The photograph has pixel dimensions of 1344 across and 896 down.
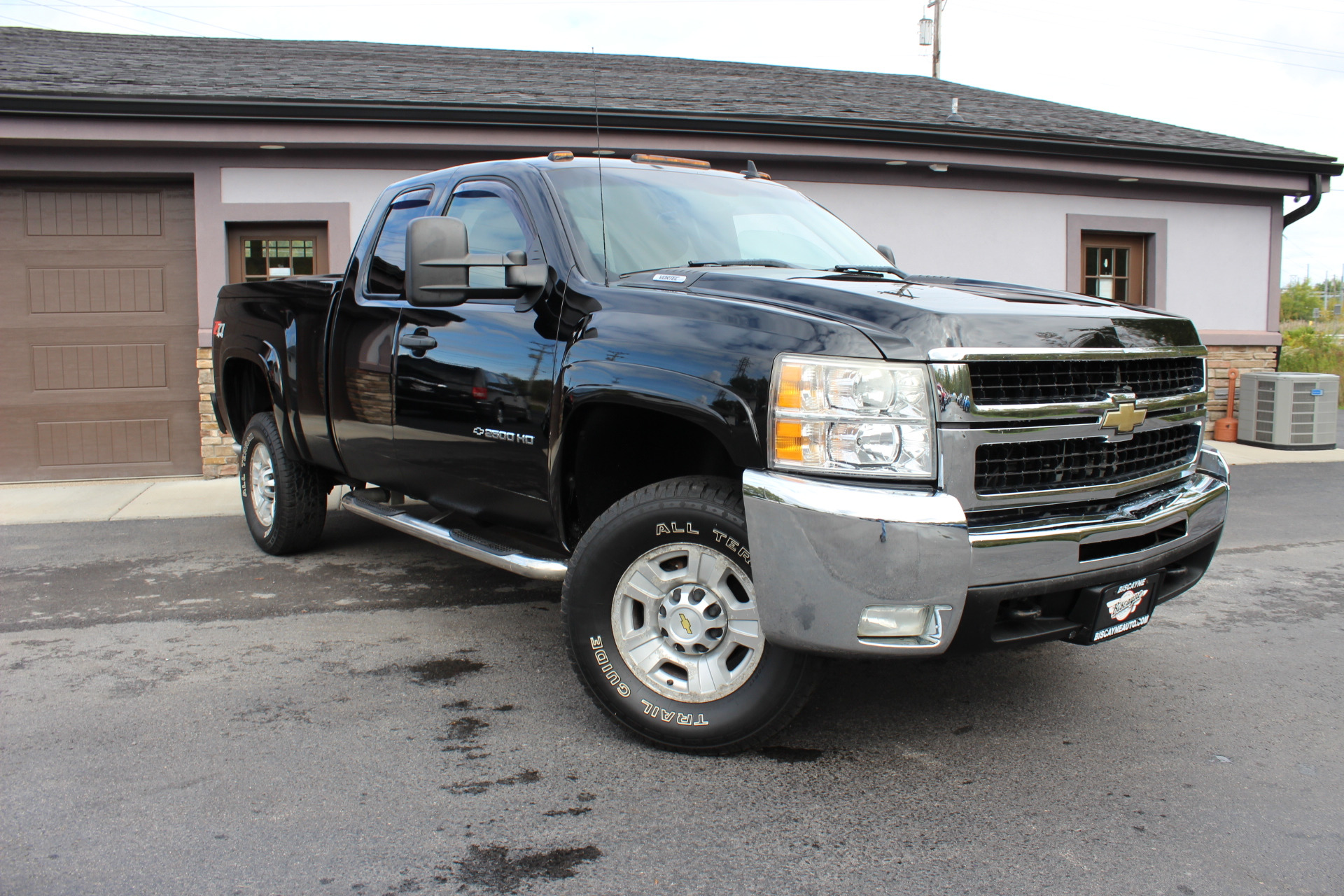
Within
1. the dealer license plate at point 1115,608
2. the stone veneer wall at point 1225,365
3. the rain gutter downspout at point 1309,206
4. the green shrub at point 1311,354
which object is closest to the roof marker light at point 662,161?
the dealer license plate at point 1115,608

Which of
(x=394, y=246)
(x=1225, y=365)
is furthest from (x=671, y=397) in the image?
(x=1225, y=365)

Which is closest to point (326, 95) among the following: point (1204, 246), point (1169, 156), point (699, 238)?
point (699, 238)

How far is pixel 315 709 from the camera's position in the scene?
3732 millimetres

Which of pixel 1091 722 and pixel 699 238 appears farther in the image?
pixel 699 238

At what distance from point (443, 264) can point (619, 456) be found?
94 cm

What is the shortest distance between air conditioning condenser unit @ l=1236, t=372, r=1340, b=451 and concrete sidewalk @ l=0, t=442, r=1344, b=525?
1018cm

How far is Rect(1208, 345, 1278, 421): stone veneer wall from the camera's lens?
40.9ft

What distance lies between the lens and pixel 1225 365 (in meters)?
12.5

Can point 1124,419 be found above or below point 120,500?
above

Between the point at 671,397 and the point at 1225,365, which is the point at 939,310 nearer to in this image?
the point at 671,397

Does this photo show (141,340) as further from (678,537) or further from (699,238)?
(678,537)

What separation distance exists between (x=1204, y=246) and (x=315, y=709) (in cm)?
1208

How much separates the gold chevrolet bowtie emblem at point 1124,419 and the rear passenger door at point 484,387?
1879mm

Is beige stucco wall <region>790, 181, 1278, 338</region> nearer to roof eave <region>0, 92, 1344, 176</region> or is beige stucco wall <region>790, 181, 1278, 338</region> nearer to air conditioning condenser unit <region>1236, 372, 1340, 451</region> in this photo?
roof eave <region>0, 92, 1344, 176</region>
